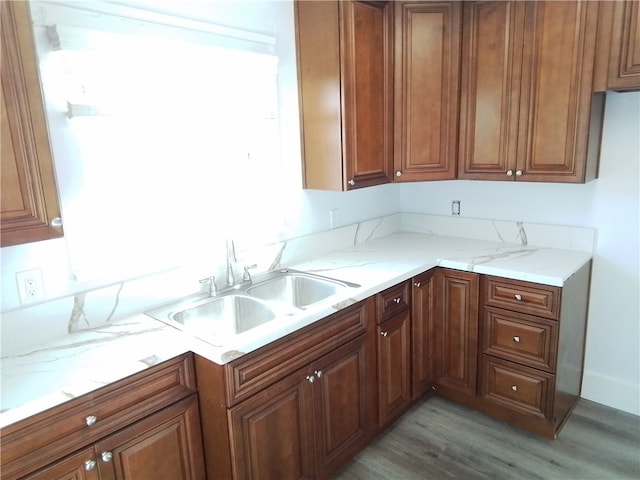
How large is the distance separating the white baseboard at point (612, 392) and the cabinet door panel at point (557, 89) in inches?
47.2

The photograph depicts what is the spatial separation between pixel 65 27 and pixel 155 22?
0.36 m

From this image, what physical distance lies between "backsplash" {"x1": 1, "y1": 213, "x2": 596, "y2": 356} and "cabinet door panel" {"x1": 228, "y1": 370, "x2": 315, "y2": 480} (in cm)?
64

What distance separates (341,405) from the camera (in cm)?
209

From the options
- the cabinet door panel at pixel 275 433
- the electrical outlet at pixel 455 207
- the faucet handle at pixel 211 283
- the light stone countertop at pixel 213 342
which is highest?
the electrical outlet at pixel 455 207

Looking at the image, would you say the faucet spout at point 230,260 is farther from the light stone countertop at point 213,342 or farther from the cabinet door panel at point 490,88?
the cabinet door panel at point 490,88

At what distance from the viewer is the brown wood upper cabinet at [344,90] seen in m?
2.29

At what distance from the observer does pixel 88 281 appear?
1.79 meters

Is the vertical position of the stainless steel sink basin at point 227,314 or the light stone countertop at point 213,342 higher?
the light stone countertop at point 213,342

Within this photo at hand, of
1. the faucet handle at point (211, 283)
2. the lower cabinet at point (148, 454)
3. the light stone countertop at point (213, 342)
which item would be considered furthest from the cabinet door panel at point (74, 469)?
the faucet handle at point (211, 283)

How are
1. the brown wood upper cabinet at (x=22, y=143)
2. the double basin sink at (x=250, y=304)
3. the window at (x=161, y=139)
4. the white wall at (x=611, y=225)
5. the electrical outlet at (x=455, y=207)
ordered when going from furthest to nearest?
the electrical outlet at (x=455, y=207) → the white wall at (x=611, y=225) → the double basin sink at (x=250, y=304) → the window at (x=161, y=139) → the brown wood upper cabinet at (x=22, y=143)

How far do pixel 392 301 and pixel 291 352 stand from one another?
0.72m

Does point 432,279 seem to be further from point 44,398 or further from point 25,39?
point 25,39

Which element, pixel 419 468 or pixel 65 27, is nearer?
pixel 65 27

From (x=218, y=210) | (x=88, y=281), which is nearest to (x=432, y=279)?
(x=218, y=210)
